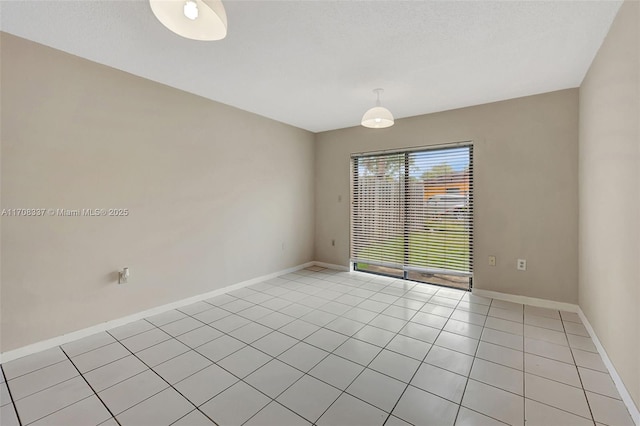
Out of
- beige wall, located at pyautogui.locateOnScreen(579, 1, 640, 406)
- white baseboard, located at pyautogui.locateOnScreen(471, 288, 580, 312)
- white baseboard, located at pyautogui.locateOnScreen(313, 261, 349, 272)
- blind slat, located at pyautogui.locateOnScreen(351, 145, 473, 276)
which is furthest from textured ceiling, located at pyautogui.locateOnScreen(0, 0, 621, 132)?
white baseboard, located at pyautogui.locateOnScreen(313, 261, 349, 272)

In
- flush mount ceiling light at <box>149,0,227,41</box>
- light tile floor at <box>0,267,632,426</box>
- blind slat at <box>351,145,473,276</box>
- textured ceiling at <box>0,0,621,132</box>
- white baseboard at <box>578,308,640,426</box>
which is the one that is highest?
textured ceiling at <box>0,0,621,132</box>

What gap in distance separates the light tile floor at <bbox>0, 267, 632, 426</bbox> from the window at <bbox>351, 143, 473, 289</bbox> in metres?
0.97

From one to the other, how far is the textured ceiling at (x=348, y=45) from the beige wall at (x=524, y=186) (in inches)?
13.3

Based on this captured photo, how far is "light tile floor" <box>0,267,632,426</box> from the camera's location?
64.2 inches

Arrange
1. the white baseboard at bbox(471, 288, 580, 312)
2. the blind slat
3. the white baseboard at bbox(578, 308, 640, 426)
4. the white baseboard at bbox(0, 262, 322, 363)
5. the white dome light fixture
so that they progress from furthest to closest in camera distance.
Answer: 1. the blind slat
2. the white baseboard at bbox(471, 288, 580, 312)
3. the white dome light fixture
4. the white baseboard at bbox(0, 262, 322, 363)
5. the white baseboard at bbox(578, 308, 640, 426)

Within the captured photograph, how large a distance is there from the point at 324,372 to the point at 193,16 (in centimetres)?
235

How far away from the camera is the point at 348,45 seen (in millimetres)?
2260

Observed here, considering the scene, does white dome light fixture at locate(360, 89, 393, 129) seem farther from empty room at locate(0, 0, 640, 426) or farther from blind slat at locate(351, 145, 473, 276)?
blind slat at locate(351, 145, 473, 276)

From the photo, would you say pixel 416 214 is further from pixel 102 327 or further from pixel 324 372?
pixel 102 327

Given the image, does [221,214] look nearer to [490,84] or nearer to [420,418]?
[420,418]

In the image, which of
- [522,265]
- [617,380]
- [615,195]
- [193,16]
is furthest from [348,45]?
[522,265]

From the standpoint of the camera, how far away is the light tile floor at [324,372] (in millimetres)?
1630

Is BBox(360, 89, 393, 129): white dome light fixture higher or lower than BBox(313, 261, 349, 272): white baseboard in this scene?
higher

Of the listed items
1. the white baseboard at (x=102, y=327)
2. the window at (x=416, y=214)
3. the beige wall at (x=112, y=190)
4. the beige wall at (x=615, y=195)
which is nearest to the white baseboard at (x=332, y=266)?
the window at (x=416, y=214)
